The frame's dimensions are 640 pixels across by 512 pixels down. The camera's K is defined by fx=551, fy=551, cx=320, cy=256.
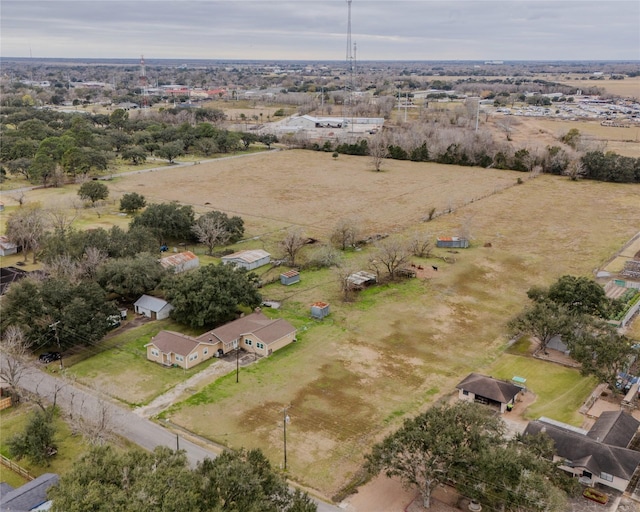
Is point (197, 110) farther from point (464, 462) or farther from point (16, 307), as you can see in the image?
point (464, 462)

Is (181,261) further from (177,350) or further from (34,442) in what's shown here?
(34,442)

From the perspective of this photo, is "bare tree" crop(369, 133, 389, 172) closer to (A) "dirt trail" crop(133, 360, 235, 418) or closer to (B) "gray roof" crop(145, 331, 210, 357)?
(B) "gray roof" crop(145, 331, 210, 357)

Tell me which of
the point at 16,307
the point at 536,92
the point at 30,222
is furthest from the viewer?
the point at 536,92

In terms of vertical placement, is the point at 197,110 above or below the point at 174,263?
above

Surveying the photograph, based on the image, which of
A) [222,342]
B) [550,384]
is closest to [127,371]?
[222,342]

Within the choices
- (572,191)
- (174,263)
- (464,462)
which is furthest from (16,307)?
(572,191)

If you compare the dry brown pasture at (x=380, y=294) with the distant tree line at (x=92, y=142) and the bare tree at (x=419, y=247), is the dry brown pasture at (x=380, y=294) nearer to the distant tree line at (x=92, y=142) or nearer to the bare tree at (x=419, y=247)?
the bare tree at (x=419, y=247)

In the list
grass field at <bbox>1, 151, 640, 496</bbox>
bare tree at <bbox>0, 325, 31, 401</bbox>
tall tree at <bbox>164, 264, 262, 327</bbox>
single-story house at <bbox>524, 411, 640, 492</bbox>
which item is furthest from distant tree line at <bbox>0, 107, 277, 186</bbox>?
single-story house at <bbox>524, 411, 640, 492</bbox>
